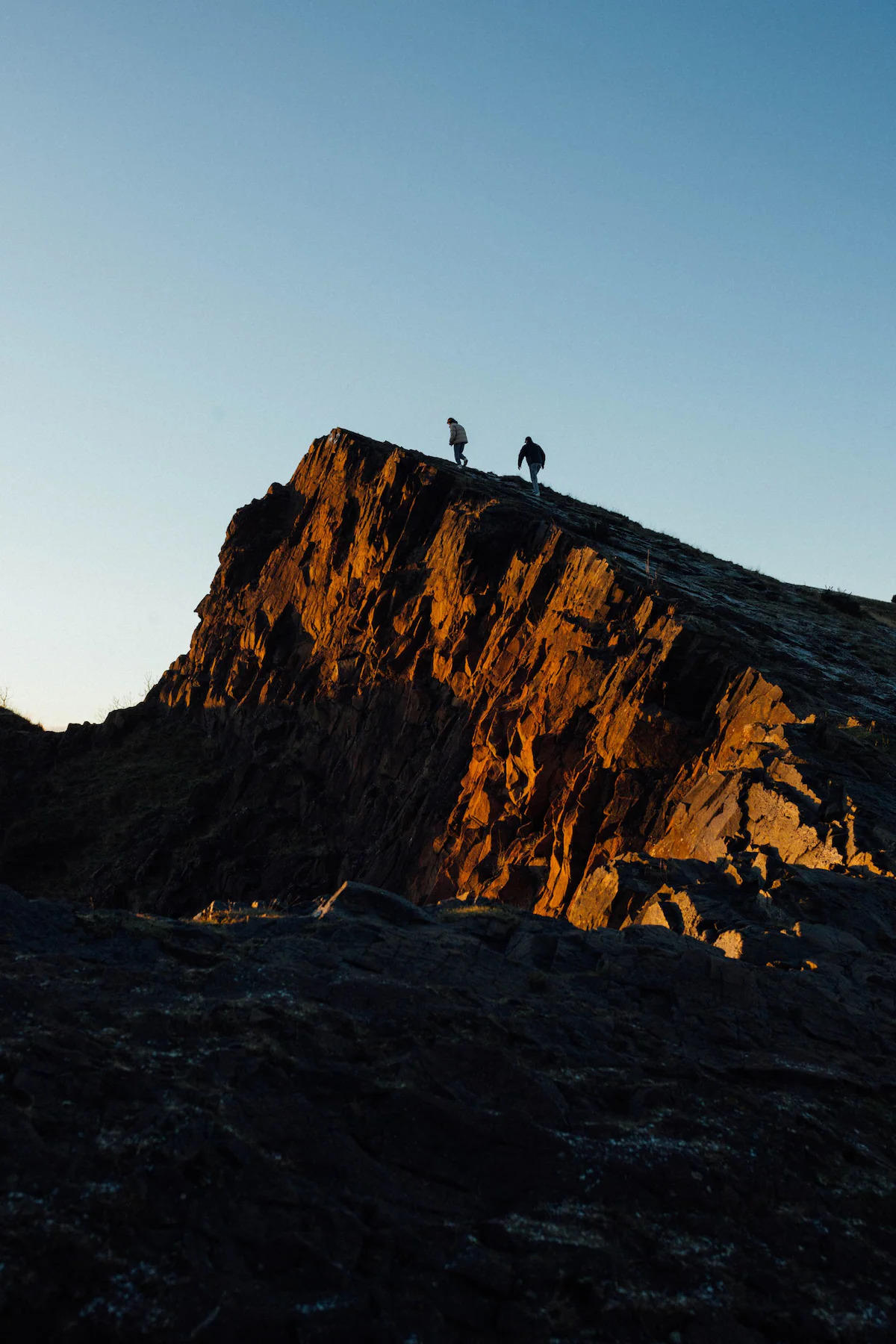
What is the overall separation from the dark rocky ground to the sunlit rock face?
307cm

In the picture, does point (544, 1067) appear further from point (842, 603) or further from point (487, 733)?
point (842, 603)

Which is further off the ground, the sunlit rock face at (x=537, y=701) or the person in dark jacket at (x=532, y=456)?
the person in dark jacket at (x=532, y=456)

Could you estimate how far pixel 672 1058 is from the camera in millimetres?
9180

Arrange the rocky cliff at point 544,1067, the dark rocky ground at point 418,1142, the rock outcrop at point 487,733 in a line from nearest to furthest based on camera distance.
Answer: the dark rocky ground at point 418,1142, the rocky cliff at point 544,1067, the rock outcrop at point 487,733

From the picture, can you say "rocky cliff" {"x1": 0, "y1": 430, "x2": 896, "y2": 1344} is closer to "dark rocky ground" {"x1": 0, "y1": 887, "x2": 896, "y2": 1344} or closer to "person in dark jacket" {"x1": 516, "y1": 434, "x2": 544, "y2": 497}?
"dark rocky ground" {"x1": 0, "y1": 887, "x2": 896, "y2": 1344}

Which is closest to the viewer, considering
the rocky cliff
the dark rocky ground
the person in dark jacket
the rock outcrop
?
the dark rocky ground

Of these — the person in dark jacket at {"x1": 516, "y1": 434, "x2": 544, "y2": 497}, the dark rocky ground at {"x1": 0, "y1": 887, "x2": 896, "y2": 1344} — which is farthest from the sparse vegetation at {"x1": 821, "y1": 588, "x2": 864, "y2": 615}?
the dark rocky ground at {"x1": 0, "y1": 887, "x2": 896, "y2": 1344}

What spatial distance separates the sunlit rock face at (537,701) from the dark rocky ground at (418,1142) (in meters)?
3.07

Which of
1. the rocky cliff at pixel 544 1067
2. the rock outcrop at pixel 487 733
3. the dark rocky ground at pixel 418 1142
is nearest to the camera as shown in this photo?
the dark rocky ground at pixel 418 1142

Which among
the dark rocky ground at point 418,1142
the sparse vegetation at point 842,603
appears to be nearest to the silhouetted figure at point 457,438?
the sparse vegetation at point 842,603

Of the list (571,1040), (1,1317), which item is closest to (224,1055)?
(1,1317)

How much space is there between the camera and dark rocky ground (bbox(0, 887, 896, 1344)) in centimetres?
589

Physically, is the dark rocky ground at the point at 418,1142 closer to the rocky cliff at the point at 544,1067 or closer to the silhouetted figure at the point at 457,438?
the rocky cliff at the point at 544,1067

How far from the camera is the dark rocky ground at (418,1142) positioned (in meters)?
5.89
